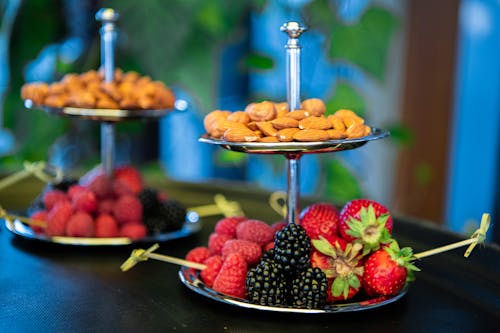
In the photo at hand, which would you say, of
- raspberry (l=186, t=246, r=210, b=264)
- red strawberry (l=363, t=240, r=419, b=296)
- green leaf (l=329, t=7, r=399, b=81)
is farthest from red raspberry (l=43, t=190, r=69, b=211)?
green leaf (l=329, t=7, r=399, b=81)

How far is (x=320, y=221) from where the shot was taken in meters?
0.93

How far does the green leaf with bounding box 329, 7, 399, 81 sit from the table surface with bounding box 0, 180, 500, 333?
1.00 metres

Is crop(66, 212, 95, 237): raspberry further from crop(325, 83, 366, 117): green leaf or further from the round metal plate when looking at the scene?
crop(325, 83, 366, 117): green leaf

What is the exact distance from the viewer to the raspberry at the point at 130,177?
1.33 m

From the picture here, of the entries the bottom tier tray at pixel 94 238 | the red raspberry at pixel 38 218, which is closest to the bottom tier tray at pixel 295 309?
the bottom tier tray at pixel 94 238

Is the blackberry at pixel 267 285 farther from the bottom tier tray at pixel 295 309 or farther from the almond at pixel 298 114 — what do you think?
the almond at pixel 298 114

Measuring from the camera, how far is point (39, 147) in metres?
2.47

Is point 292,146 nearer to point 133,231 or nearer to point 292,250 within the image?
point 292,250

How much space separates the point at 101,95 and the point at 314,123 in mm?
487

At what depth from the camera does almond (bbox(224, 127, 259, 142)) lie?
34.1 inches

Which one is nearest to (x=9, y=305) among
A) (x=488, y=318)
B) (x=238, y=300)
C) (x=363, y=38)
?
(x=238, y=300)

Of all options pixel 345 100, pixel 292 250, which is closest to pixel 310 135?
pixel 292 250

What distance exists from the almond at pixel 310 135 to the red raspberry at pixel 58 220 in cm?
48

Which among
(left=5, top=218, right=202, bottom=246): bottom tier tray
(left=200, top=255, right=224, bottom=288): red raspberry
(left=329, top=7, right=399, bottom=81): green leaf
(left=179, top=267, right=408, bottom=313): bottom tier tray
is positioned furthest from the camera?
(left=329, top=7, right=399, bottom=81): green leaf
